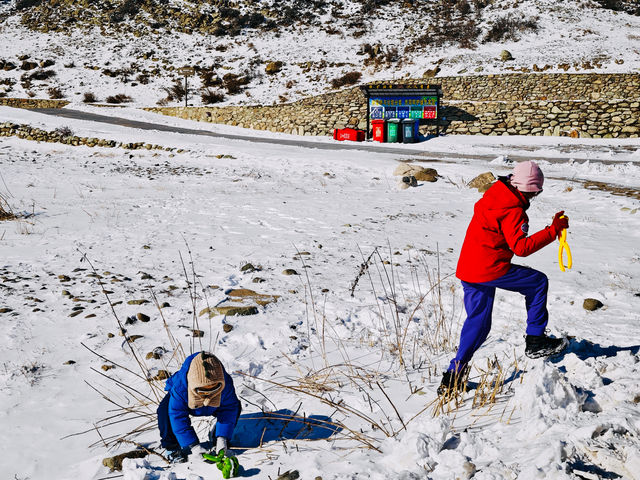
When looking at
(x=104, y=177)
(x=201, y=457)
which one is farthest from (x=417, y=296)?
(x=104, y=177)

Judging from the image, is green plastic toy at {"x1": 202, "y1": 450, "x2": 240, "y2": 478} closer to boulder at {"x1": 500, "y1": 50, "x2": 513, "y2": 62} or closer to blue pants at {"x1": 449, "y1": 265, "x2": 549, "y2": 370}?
blue pants at {"x1": 449, "y1": 265, "x2": 549, "y2": 370}

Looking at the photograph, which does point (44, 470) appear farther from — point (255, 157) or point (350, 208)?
point (255, 157)

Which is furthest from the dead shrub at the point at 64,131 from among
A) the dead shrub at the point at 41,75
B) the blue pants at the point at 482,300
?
the dead shrub at the point at 41,75

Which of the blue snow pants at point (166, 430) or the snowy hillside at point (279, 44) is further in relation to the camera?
the snowy hillside at point (279, 44)

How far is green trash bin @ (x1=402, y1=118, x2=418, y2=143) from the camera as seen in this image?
20953mm

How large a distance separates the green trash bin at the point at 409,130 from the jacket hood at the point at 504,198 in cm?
1855

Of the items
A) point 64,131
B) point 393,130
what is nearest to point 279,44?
point 393,130

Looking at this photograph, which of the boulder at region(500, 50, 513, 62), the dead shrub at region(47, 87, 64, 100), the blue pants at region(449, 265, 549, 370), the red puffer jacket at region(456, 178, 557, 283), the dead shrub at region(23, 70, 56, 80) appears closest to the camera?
the red puffer jacket at region(456, 178, 557, 283)

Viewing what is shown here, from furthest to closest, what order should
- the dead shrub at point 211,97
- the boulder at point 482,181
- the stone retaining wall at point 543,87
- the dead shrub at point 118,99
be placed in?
1. the dead shrub at point 118,99
2. the dead shrub at point 211,97
3. the stone retaining wall at point 543,87
4. the boulder at point 482,181

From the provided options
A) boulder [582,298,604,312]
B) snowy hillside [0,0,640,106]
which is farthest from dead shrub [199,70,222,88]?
boulder [582,298,604,312]

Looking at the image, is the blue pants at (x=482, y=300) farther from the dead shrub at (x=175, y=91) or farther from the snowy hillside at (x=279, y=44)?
the dead shrub at (x=175, y=91)

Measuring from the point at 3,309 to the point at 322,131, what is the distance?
21.7 metres

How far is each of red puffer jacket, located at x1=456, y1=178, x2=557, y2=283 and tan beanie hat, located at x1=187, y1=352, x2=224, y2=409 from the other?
67.2 inches

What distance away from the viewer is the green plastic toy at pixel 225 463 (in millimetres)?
2396
